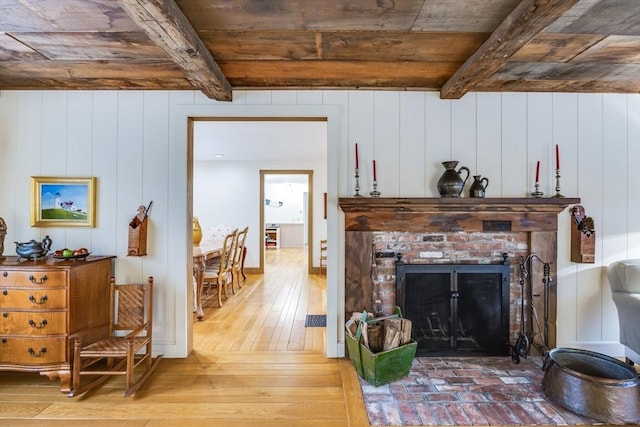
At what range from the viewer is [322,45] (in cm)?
201

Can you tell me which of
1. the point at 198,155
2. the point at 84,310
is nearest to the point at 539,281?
the point at 84,310

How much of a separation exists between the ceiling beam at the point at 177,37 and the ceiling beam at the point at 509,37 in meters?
1.70

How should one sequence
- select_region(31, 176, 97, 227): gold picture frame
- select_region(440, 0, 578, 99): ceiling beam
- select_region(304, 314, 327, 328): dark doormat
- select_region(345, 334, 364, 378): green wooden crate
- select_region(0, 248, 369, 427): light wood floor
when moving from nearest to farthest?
select_region(440, 0, 578, 99): ceiling beam → select_region(0, 248, 369, 427): light wood floor → select_region(345, 334, 364, 378): green wooden crate → select_region(31, 176, 97, 227): gold picture frame → select_region(304, 314, 327, 328): dark doormat

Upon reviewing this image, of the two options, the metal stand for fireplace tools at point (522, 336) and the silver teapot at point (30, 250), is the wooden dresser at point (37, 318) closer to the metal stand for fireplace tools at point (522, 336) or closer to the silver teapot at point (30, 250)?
the silver teapot at point (30, 250)

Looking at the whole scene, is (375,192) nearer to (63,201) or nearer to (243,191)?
(63,201)

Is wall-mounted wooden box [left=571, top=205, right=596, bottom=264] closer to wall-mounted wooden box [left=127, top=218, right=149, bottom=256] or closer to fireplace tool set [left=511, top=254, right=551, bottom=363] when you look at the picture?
fireplace tool set [left=511, top=254, right=551, bottom=363]

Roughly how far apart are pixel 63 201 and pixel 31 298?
88 centimetres

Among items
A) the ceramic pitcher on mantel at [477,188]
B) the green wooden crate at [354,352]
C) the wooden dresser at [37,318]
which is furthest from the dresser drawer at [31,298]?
the ceramic pitcher on mantel at [477,188]

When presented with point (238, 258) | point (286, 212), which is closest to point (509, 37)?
point (238, 258)

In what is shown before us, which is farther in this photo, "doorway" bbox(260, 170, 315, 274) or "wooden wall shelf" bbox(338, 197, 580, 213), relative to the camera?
"doorway" bbox(260, 170, 315, 274)

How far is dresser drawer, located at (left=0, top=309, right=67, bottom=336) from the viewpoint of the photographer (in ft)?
6.94

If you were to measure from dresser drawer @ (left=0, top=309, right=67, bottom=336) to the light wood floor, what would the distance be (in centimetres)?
44

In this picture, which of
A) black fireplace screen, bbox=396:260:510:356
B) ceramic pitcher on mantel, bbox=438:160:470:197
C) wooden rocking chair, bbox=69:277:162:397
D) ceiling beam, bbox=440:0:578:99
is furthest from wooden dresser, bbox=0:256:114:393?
ceiling beam, bbox=440:0:578:99

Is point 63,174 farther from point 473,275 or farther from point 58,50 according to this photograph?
point 473,275
